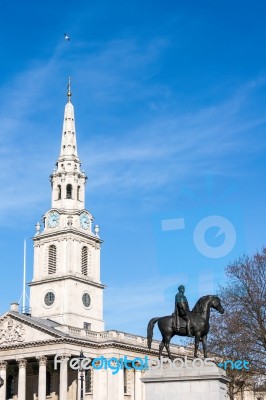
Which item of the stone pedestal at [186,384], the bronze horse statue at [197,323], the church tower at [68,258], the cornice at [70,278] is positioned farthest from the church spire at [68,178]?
the stone pedestal at [186,384]

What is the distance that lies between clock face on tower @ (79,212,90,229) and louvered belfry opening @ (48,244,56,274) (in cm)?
451

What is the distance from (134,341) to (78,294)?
940cm

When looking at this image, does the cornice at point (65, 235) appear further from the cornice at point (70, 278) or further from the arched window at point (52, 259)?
the cornice at point (70, 278)

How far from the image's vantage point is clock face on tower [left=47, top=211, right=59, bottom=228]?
95062 millimetres

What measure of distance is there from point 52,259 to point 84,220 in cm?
626

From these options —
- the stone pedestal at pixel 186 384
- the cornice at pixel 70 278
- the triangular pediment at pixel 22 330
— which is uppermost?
the cornice at pixel 70 278

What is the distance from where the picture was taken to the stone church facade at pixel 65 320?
269 ft

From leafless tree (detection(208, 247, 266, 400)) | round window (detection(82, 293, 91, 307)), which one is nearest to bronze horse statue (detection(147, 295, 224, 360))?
leafless tree (detection(208, 247, 266, 400))

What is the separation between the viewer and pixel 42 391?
80.0m

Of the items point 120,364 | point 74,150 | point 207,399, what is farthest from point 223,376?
point 74,150

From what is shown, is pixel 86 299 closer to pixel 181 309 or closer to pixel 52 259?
pixel 52 259

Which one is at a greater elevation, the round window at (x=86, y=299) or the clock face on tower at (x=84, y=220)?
the clock face on tower at (x=84, y=220)

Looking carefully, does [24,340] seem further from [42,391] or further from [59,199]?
[59,199]

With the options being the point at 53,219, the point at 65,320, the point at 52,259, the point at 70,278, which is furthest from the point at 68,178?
the point at 65,320
